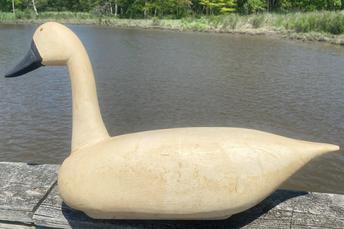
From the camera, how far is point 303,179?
509 cm

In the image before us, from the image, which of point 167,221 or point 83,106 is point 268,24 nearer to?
point 83,106

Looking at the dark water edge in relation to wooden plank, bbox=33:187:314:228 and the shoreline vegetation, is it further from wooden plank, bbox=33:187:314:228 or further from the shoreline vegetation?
wooden plank, bbox=33:187:314:228

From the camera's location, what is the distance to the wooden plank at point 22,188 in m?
2.02

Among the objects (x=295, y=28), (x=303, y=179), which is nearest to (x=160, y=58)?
(x=303, y=179)

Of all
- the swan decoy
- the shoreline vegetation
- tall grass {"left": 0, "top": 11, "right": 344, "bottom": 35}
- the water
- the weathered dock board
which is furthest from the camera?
tall grass {"left": 0, "top": 11, "right": 344, "bottom": 35}

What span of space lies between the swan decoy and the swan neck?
0.15 meters

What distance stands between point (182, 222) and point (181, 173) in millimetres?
349

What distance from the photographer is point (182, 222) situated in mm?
1973

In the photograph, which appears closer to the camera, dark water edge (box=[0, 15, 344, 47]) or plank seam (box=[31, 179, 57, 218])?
plank seam (box=[31, 179, 57, 218])

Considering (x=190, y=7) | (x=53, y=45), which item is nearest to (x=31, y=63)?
(x=53, y=45)

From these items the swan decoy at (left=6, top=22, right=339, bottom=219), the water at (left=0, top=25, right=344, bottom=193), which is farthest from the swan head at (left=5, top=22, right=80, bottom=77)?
the water at (left=0, top=25, right=344, bottom=193)

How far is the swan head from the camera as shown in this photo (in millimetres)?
2053

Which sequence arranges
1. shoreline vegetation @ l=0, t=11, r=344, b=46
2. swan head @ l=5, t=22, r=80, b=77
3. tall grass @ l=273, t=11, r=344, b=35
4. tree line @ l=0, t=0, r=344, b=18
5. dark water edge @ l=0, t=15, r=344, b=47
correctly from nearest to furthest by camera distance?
swan head @ l=5, t=22, r=80, b=77 < dark water edge @ l=0, t=15, r=344, b=47 < shoreline vegetation @ l=0, t=11, r=344, b=46 < tall grass @ l=273, t=11, r=344, b=35 < tree line @ l=0, t=0, r=344, b=18

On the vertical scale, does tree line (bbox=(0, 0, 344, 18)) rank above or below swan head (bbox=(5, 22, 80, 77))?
below
